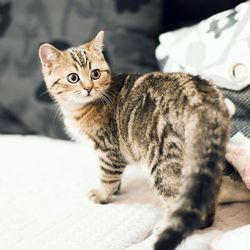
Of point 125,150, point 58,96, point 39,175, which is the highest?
point 58,96

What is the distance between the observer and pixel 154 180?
3.59ft

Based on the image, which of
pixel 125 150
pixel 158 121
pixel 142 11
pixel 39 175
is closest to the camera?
pixel 158 121

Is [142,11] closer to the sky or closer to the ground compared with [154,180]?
closer to the sky

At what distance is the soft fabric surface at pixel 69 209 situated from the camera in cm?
107

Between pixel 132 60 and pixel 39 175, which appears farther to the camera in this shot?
pixel 132 60

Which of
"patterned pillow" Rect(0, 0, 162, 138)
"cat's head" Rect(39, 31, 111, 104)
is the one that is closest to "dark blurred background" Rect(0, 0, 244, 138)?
"patterned pillow" Rect(0, 0, 162, 138)

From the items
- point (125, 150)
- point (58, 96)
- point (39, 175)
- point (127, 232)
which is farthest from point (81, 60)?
point (127, 232)

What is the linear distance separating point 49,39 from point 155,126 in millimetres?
742

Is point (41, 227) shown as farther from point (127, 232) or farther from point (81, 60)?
point (81, 60)

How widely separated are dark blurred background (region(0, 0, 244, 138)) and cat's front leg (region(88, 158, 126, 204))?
1.34ft

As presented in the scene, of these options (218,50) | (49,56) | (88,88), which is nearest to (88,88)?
(88,88)

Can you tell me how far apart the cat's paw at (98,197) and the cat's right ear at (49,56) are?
0.40 meters

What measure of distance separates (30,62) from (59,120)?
0.25 metres

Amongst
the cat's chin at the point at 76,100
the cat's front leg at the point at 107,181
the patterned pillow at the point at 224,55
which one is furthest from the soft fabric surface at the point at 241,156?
the cat's chin at the point at 76,100
